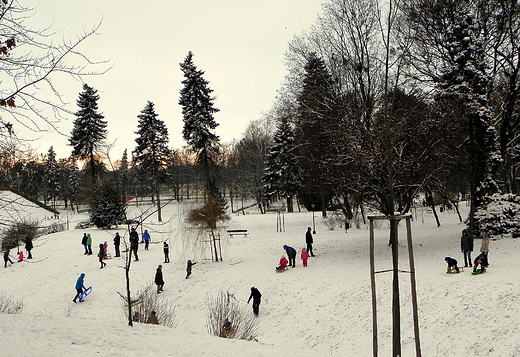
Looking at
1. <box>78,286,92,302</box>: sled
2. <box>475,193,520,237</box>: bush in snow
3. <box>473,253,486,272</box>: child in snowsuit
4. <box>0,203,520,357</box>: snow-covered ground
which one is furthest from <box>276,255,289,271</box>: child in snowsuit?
<box>475,193,520,237</box>: bush in snow

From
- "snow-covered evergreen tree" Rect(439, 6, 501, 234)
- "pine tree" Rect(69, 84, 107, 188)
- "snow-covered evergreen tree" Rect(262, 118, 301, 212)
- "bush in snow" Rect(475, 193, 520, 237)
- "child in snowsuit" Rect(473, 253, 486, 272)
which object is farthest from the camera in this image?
"snow-covered evergreen tree" Rect(262, 118, 301, 212)

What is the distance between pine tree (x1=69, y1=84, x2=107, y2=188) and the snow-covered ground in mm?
15168

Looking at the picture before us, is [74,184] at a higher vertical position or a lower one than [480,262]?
higher

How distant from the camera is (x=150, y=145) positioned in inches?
1577

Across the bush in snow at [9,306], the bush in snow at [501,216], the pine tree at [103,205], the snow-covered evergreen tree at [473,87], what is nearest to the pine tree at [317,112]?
the snow-covered evergreen tree at [473,87]

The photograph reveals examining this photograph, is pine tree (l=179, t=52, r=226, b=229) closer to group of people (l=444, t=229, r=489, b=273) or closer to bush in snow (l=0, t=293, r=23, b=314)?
bush in snow (l=0, t=293, r=23, b=314)

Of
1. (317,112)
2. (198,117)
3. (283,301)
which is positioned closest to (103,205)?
(198,117)

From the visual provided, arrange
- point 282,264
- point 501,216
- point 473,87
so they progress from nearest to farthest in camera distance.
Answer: point 282,264
point 501,216
point 473,87

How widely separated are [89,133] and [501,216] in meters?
36.4

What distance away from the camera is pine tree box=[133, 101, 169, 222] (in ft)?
131

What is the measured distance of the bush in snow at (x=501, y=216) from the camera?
61.2 feet

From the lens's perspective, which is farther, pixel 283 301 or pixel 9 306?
pixel 9 306

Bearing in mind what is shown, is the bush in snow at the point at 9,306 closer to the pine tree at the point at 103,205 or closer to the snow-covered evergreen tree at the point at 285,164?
the pine tree at the point at 103,205

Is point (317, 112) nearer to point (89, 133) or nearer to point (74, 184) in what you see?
point (89, 133)
